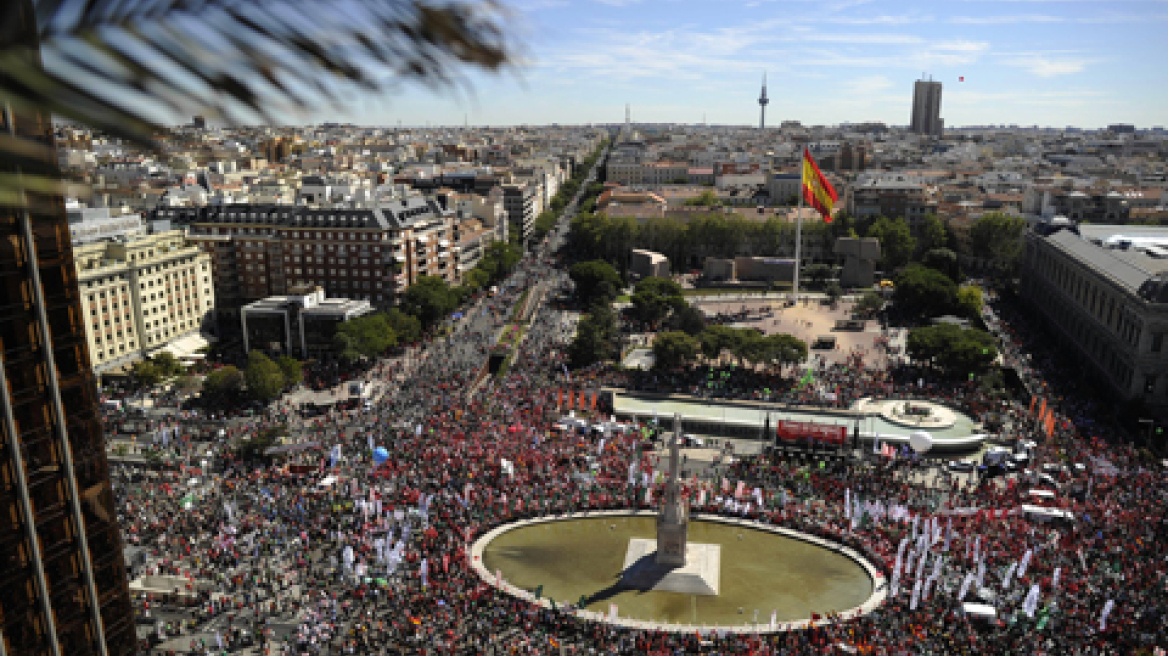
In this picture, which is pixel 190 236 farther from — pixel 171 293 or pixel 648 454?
pixel 648 454

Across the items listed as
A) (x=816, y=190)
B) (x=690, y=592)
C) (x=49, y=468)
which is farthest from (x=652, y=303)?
(x=49, y=468)

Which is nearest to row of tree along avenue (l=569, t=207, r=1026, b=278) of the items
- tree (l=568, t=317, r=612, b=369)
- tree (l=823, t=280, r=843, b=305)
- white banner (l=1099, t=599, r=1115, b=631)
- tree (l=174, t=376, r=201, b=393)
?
tree (l=823, t=280, r=843, b=305)

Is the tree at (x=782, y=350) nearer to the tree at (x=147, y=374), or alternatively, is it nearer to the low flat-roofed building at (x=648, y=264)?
the tree at (x=147, y=374)

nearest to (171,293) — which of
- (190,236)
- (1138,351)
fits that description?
(190,236)

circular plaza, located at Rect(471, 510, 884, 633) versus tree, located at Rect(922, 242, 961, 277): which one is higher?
tree, located at Rect(922, 242, 961, 277)

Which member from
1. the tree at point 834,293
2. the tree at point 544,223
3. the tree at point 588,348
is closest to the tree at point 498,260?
the tree at point 544,223

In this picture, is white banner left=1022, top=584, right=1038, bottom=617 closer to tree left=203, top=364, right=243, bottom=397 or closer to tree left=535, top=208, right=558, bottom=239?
tree left=203, top=364, right=243, bottom=397
